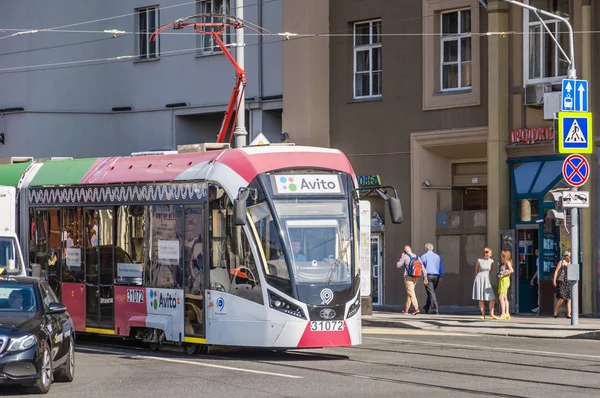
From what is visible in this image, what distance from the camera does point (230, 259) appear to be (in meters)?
18.8

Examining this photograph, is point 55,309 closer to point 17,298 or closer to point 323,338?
point 17,298

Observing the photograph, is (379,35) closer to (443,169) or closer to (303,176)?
(443,169)

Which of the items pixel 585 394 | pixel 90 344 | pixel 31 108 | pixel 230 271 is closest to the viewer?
pixel 585 394

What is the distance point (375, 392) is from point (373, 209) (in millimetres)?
20024

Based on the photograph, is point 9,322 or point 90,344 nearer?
point 9,322

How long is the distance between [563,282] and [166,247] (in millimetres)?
10660

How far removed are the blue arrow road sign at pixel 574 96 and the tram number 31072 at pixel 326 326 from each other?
9.09 m

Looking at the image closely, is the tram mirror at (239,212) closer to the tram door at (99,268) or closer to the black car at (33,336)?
the black car at (33,336)

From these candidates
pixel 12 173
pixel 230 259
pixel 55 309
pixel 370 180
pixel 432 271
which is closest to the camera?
pixel 55 309

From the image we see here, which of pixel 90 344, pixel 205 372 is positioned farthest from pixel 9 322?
pixel 90 344

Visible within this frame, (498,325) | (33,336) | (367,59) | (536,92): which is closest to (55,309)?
(33,336)

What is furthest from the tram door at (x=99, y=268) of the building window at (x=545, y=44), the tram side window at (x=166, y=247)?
the building window at (x=545, y=44)

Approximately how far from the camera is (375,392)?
46.9 feet

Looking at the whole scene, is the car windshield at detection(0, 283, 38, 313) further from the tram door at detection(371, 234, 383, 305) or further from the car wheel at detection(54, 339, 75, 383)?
the tram door at detection(371, 234, 383, 305)
